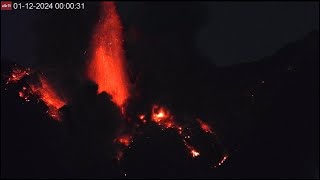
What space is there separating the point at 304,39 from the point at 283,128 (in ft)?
19.9

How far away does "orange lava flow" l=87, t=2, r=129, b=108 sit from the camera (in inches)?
919

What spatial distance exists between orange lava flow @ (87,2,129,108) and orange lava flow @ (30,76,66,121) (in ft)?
7.87

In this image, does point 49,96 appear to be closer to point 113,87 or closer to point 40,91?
point 40,91

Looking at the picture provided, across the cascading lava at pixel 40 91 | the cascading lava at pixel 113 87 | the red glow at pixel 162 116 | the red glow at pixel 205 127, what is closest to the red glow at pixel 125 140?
the cascading lava at pixel 113 87

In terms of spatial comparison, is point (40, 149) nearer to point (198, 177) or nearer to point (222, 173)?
point (198, 177)

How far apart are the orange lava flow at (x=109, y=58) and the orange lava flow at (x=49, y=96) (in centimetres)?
240

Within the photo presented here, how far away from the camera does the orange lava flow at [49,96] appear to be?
20.4 metres

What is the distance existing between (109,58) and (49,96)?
167 inches

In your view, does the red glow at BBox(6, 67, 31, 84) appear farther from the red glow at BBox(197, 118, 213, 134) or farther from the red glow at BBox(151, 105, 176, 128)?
the red glow at BBox(197, 118, 213, 134)

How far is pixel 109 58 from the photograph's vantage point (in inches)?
943

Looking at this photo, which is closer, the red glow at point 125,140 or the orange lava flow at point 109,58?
the red glow at point 125,140

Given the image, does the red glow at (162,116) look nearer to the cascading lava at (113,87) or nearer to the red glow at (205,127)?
the cascading lava at (113,87)

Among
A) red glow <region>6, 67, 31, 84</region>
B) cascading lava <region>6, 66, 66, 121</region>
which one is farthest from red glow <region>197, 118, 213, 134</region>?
red glow <region>6, 67, 31, 84</region>

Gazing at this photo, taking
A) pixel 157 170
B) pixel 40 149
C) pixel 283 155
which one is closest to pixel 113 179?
pixel 157 170
